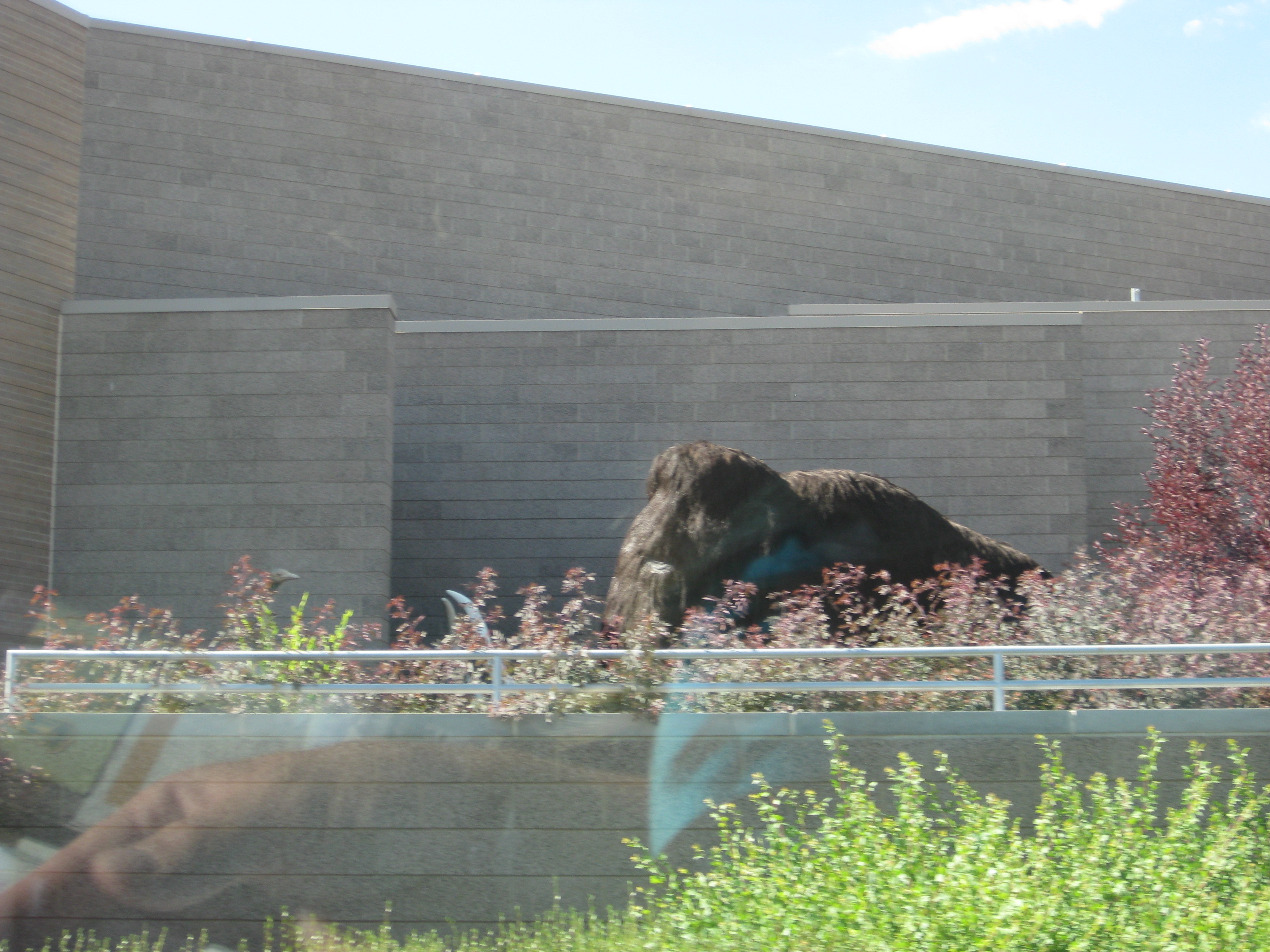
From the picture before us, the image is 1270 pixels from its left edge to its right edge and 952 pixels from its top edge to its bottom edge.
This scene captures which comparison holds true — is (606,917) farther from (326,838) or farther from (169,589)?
(169,589)

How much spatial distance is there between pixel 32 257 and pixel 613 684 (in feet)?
28.4

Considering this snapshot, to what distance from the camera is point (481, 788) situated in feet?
22.9

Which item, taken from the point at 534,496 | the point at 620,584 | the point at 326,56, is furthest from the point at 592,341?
the point at 326,56

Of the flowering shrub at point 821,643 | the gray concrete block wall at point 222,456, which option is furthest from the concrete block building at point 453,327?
the flowering shrub at point 821,643

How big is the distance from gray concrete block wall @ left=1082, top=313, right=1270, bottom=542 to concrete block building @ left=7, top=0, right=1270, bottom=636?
0.04 meters

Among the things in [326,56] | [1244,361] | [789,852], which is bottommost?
[789,852]

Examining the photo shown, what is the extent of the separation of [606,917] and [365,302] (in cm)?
719

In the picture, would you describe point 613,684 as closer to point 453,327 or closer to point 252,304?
point 252,304

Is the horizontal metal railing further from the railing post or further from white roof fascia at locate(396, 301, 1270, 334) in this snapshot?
white roof fascia at locate(396, 301, 1270, 334)

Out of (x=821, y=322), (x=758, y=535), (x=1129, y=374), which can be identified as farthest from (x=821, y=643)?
(x=1129, y=374)

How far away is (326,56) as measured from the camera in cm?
1650

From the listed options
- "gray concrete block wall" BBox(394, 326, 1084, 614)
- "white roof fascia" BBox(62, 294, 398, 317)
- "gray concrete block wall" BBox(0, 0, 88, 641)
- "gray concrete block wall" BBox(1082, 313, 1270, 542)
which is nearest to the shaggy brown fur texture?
"gray concrete block wall" BBox(394, 326, 1084, 614)

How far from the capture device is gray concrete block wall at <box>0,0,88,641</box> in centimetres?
1176

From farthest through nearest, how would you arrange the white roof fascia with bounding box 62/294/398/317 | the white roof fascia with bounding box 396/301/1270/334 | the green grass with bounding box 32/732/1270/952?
1. the white roof fascia with bounding box 396/301/1270/334
2. the white roof fascia with bounding box 62/294/398/317
3. the green grass with bounding box 32/732/1270/952
